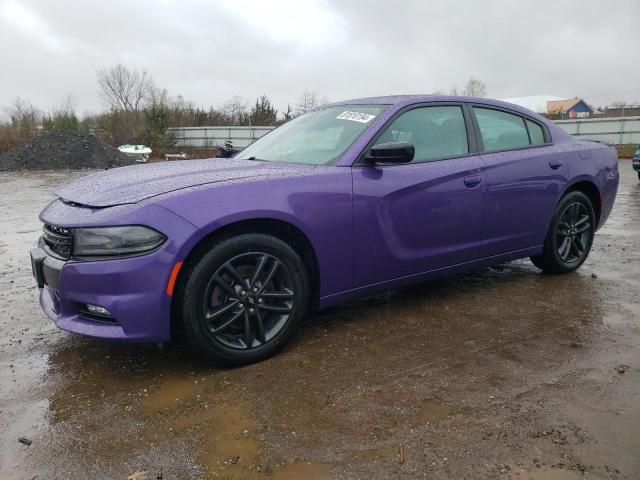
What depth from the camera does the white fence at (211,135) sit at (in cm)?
3005

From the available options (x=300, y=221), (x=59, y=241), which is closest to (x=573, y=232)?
(x=300, y=221)

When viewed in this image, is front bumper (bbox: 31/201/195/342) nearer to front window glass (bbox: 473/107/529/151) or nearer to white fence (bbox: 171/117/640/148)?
front window glass (bbox: 473/107/529/151)

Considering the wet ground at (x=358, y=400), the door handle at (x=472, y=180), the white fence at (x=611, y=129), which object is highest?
the white fence at (x=611, y=129)

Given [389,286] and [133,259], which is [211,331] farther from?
[389,286]

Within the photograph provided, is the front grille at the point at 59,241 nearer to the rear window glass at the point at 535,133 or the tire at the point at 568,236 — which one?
the rear window glass at the point at 535,133

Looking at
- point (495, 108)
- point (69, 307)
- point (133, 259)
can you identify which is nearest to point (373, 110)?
point (495, 108)

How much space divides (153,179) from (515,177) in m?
2.69

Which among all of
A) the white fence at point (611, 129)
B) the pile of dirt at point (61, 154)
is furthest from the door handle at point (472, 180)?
the white fence at point (611, 129)

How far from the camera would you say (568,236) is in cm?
450

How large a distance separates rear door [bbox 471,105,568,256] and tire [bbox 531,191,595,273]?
0.15m

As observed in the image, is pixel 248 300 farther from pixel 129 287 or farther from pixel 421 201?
pixel 421 201

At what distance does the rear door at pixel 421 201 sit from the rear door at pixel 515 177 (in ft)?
0.47

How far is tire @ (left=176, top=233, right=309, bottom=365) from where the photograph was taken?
261 cm

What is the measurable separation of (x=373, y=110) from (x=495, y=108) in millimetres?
1211
